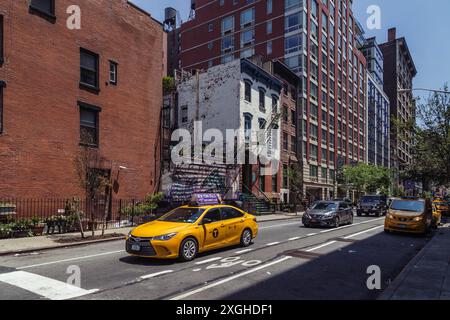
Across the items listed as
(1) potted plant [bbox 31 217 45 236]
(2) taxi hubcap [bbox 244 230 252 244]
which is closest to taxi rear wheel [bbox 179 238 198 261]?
Answer: (2) taxi hubcap [bbox 244 230 252 244]

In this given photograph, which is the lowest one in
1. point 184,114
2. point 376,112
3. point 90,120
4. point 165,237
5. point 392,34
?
point 165,237

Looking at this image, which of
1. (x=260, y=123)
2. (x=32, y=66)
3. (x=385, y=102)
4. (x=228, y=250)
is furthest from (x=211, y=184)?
(x=385, y=102)

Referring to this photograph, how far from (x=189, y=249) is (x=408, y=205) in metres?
12.4

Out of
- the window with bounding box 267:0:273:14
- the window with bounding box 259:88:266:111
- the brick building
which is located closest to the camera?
the brick building

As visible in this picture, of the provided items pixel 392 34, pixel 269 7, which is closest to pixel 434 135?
pixel 269 7

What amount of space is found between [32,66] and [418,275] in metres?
18.1

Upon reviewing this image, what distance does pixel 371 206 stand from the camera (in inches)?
1305

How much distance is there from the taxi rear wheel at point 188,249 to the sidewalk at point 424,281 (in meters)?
5.06

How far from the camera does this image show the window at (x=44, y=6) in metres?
18.4

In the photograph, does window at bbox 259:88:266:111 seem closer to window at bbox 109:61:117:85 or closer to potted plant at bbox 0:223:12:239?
window at bbox 109:61:117:85

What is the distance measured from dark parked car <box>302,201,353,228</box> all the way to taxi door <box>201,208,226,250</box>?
999 centimetres

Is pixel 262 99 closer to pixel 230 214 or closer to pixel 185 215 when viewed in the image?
pixel 230 214

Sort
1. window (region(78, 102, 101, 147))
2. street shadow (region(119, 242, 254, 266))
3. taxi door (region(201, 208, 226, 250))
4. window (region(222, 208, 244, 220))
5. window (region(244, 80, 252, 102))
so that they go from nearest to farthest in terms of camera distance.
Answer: street shadow (region(119, 242, 254, 266)), taxi door (region(201, 208, 226, 250)), window (region(222, 208, 244, 220)), window (region(78, 102, 101, 147)), window (region(244, 80, 252, 102))

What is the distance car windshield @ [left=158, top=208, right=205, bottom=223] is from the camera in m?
11.0
